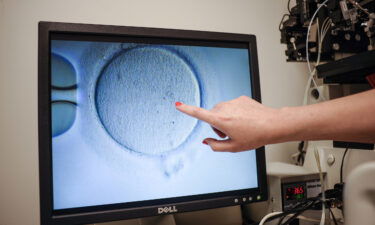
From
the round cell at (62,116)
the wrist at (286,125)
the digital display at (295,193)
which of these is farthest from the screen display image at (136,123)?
the wrist at (286,125)

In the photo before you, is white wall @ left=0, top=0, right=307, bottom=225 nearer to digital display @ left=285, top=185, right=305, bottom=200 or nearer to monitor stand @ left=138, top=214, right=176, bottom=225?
monitor stand @ left=138, top=214, right=176, bottom=225

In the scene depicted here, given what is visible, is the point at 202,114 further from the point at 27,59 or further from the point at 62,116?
the point at 27,59

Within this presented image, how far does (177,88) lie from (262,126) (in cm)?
28

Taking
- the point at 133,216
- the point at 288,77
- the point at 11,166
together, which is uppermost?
the point at 288,77

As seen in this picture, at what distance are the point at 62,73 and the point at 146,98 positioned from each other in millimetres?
187

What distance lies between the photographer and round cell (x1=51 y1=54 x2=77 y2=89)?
583 millimetres

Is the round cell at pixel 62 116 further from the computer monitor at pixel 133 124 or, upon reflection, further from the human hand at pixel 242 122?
the human hand at pixel 242 122

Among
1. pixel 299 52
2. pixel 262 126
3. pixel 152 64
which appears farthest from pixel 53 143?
pixel 299 52

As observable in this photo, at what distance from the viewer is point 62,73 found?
23.1 inches

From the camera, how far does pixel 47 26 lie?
59 centimetres

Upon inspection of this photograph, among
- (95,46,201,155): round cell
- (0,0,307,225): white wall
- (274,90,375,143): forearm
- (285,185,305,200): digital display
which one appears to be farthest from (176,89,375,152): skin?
(0,0,307,225): white wall

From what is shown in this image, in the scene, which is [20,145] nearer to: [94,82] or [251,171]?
[94,82]

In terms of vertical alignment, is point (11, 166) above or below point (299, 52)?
below

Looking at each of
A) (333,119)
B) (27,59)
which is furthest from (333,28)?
(27,59)
